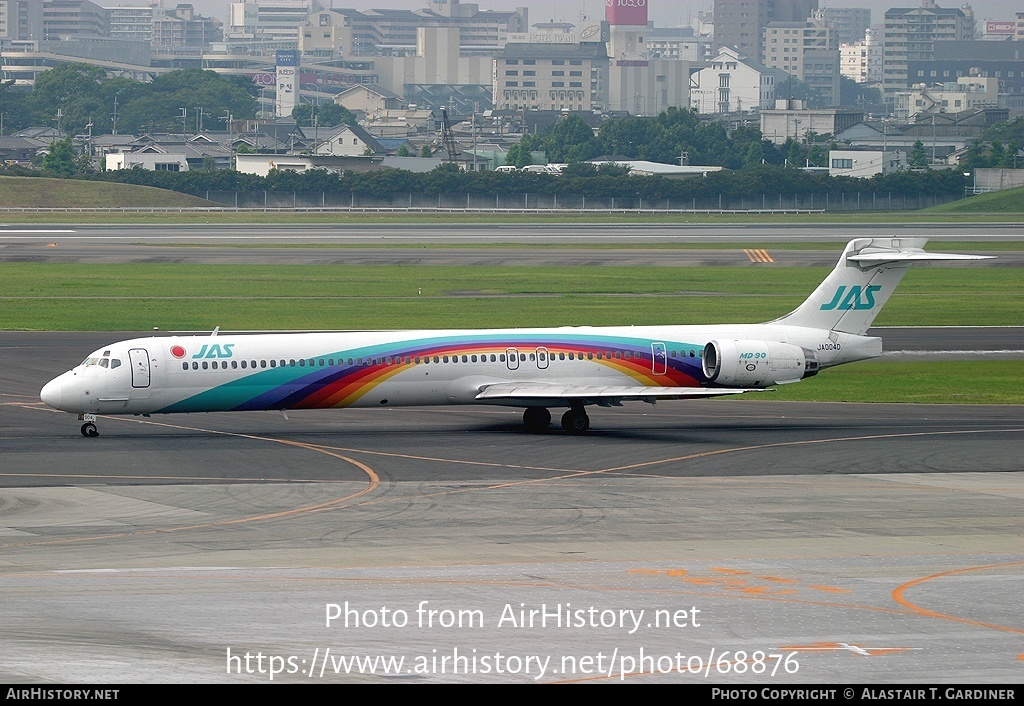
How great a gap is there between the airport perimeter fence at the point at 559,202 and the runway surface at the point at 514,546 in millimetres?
128696

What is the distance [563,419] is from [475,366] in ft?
10.7

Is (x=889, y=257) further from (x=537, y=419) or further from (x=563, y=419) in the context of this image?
(x=537, y=419)

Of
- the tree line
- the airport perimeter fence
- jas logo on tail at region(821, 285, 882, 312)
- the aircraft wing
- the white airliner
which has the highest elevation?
the tree line

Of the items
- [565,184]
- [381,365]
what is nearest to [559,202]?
[565,184]

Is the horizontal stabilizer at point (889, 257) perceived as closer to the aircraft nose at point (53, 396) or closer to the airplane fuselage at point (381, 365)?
the airplane fuselage at point (381, 365)

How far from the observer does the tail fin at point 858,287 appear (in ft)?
167

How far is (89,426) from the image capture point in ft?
151

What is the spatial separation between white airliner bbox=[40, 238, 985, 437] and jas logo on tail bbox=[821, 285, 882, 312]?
3 cm

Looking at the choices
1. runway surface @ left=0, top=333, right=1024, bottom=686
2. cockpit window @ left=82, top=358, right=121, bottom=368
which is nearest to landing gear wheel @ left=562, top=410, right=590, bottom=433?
runway surface @ left=0, top=333, right=1024, bottom=686

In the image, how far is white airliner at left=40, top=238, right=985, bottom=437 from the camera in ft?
149

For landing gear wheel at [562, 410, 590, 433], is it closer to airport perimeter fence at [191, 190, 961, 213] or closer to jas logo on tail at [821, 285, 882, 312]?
jas logo on tail at [821, 285, 882, 312]

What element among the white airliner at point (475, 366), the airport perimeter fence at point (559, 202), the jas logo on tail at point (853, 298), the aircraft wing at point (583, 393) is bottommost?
the aircraft wing at point (583, 393)

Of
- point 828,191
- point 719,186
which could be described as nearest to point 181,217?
point 719,186

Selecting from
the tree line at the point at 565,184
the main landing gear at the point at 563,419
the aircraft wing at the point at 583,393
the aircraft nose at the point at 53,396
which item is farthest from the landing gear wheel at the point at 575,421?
the tree line at the point at 565,184
